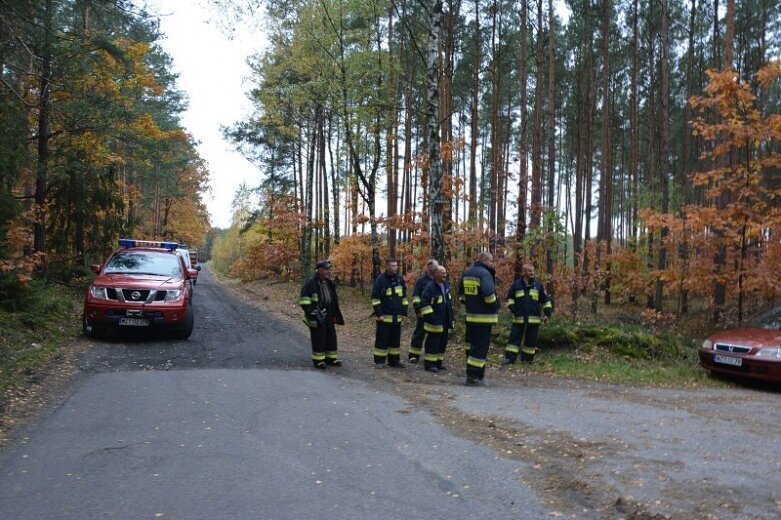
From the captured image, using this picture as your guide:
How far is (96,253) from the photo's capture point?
67.6 ft

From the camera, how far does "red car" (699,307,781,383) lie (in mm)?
8906

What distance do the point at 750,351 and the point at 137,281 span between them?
421 inches

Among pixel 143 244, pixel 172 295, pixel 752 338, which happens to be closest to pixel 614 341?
pixel 752 338

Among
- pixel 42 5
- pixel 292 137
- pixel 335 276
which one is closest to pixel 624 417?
pixel 42 5

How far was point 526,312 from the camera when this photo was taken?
11070 millimetres

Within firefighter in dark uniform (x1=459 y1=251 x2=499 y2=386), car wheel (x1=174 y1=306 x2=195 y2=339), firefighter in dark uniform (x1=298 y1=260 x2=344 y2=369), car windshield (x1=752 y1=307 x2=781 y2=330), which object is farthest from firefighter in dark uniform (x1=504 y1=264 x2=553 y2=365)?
car wheel (x1=174 y1=306 x2=195 y2=339)

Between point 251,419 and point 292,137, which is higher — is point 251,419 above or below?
below

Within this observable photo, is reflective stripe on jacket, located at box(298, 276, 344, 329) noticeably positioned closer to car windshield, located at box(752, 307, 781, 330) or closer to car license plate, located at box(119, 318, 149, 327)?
car license plate, located at box(119, 318, 149, 327)

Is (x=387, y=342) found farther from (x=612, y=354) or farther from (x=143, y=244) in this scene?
(x=143, y=244)

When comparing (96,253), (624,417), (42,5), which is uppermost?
(42,5)

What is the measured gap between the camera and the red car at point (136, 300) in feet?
36.2

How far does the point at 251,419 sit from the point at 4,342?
5905mm

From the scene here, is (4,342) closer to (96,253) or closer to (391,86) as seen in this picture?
(96,253)

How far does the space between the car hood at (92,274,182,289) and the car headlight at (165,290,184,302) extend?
0.11 metres
